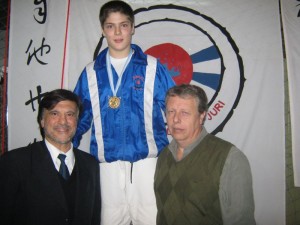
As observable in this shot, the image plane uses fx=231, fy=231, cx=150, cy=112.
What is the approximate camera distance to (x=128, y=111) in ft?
5.05

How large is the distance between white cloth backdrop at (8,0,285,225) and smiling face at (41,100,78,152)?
92cm

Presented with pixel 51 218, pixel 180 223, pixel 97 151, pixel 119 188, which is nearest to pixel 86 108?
pixel 97 151

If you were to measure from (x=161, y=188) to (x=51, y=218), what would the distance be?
2.04 feet

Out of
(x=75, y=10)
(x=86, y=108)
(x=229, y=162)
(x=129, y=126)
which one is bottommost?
(x=229, y=162)

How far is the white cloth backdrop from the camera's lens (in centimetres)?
226

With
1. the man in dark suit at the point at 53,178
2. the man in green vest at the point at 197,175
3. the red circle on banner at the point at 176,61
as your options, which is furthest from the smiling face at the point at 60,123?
the red circle on banner at the point at 176,61

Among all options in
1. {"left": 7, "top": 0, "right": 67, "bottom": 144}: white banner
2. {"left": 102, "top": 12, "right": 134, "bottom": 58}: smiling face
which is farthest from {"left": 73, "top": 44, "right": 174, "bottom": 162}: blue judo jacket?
{"left": 7, "top": 0, "right": 67, "bottom": 144}: white banner

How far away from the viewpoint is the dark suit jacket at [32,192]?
121cm

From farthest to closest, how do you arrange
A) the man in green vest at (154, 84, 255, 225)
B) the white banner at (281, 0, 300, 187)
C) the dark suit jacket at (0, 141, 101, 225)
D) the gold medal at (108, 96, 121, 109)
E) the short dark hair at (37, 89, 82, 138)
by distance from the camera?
the white banner at (281, 0, 300, 187) → the gold medal at (108, 96, 121, 109) → the short dark hair at (37, 89, 82, 138) → the dark suit jacket at (0, 141, 101, 225) → the man in green vest at (154, 84, 255, 225)

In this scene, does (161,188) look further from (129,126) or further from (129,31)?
(129,31)

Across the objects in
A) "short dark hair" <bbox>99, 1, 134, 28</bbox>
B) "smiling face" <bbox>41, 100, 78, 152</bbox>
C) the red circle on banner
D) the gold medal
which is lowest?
"smiling face" <bbox>41, 100, 78, 152</bbox>

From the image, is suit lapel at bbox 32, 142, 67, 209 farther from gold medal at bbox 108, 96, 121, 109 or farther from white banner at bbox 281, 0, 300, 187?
white banner at bbox 281, 0, 300, 187

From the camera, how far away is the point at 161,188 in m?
1.36

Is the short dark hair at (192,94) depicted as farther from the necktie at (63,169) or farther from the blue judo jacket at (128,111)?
the necktie at (63,169)
